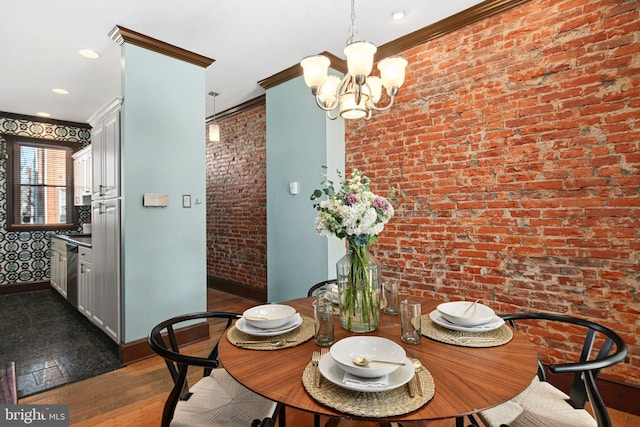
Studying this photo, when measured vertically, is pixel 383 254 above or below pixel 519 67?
below

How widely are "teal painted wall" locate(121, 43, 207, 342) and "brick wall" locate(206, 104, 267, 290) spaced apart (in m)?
1.29

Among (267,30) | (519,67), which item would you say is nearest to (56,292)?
(267,30)

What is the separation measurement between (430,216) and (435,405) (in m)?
2.15

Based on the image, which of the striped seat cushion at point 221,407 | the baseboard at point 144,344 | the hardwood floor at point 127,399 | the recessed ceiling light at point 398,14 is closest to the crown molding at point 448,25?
the recessed ceiling light at point 398,14

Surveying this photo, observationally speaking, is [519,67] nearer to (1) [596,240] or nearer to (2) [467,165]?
(2) [467,165]

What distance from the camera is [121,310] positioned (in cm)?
279

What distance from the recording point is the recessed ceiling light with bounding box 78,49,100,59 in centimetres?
311

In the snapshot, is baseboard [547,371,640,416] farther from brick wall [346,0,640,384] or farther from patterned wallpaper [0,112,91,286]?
patterned wallpaper [0,112,91,286]

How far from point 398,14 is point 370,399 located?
8.91ft

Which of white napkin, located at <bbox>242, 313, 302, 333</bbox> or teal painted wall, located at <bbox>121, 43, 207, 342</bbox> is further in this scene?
teal painted wall, located at <bbox>121, 43, 207, 342</bbox>

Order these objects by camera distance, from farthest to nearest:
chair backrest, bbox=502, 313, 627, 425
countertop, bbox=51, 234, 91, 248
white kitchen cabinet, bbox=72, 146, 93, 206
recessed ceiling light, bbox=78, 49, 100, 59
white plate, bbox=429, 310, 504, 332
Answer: white kitchen cabinet, bbox=72, 146, 93, 206 < countertop, bbox=51, 234, 91, 248 < recessed ceiling light, bbox=78, 49, 100, 59 < white plate, bbox=429, 310, 504, 332 < chair backrest, bbox=502, 313, 627, 425

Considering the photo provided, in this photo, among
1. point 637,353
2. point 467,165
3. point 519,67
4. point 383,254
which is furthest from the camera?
point 383,254

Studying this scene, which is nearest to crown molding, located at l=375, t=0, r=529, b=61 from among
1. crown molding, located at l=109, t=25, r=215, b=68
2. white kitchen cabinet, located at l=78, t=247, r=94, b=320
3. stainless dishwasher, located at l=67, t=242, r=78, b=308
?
crown molding, located at l=109, t=25, r=215, b=68

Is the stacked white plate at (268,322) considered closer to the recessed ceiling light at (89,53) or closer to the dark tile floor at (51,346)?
the dark tile floor at (51,346)
